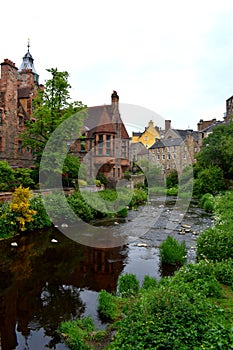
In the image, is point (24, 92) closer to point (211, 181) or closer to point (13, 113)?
point (13, 113)

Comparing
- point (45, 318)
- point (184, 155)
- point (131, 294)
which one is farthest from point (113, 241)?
point (184, 155)

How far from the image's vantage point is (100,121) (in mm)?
33562

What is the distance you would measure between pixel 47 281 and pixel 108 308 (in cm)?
338

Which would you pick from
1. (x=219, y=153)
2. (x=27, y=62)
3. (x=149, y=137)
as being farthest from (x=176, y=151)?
(x=27, y=62)

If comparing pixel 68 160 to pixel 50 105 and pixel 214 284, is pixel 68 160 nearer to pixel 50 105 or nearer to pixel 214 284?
pixel 50 105

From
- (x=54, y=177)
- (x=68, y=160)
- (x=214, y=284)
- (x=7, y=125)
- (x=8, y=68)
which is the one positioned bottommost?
(x=214, y=284)

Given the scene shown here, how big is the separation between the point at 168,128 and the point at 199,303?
63.6 metres

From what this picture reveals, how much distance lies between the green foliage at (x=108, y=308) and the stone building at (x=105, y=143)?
77.8 feet

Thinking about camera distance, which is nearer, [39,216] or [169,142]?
[39,216]

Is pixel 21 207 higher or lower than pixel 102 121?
lower

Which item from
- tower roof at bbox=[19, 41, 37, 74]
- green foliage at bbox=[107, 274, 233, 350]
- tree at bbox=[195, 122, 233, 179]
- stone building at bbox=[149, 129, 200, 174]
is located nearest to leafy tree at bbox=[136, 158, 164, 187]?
stone building at bbox=[149, 129, 200, 174]

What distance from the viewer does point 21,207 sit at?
1574 cm

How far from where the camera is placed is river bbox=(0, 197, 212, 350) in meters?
7.09

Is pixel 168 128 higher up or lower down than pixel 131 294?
higher up
